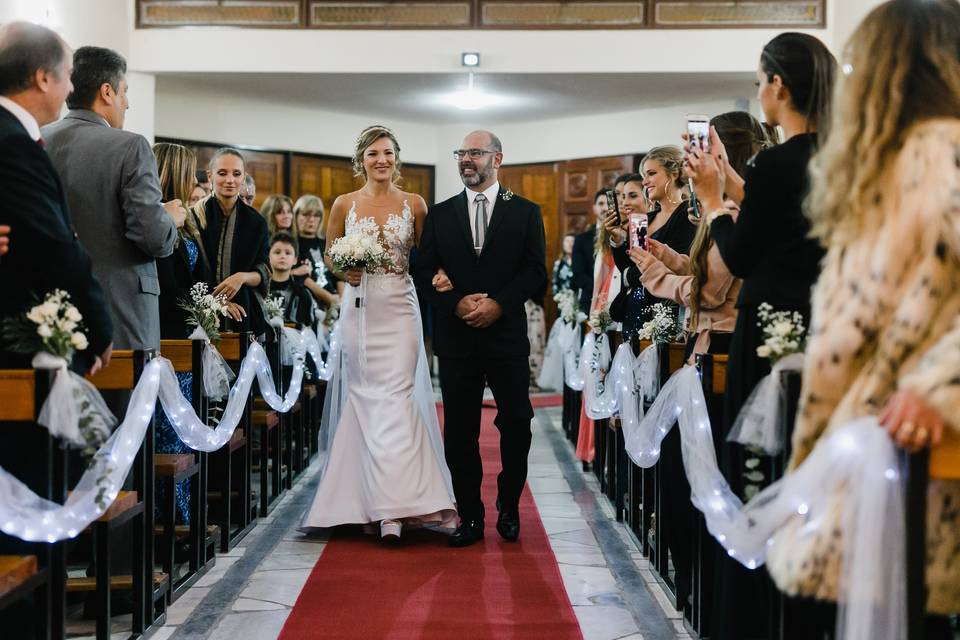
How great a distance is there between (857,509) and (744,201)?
3.47ft

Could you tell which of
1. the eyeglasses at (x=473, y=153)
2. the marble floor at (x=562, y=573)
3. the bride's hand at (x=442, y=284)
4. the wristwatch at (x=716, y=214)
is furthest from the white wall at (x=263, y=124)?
the wristwatch at (x=716, y=214)

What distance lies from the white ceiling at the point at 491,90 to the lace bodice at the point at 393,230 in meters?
6.09

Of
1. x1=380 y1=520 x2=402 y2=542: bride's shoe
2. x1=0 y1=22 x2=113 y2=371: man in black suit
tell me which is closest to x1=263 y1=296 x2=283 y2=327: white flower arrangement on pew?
x1=380 y1=520 x2=402 y2=542: bride's shoe

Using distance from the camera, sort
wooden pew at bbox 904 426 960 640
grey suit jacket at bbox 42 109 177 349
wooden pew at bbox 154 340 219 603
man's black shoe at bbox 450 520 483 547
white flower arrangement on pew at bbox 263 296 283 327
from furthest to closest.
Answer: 1. white flower arrangement on pew at bbox 263 296 283 327
2. man's black shoe at bbox 450 520 483 547
3. wooden pew at bbox 154 340 219 603
4. grey suit jacket at bbox 42 109 177 349
5. wooden pew at bbox 904 426 960 640

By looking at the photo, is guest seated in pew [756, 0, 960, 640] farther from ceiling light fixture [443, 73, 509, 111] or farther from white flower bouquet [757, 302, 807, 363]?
ceiling light fixture [443, 73, 509, 111]

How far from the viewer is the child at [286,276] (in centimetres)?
756

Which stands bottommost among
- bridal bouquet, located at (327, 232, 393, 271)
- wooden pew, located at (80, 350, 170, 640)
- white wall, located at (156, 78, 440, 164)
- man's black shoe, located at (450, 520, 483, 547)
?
man's black shoe, located at (450, 520, 483, 547)

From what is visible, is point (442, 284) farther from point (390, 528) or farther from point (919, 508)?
point (919, 508)

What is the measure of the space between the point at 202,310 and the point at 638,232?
79.6 inches

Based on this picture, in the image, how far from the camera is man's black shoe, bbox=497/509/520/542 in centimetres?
519

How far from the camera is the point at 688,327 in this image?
13.4ft

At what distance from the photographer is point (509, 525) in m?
5.20

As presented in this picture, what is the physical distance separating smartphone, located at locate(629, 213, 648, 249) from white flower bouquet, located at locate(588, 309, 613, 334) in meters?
2.56

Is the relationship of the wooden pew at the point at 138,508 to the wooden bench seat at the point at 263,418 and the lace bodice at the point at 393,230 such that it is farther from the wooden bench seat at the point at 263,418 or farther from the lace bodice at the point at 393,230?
the wooden bench seat at the point at 263,418
